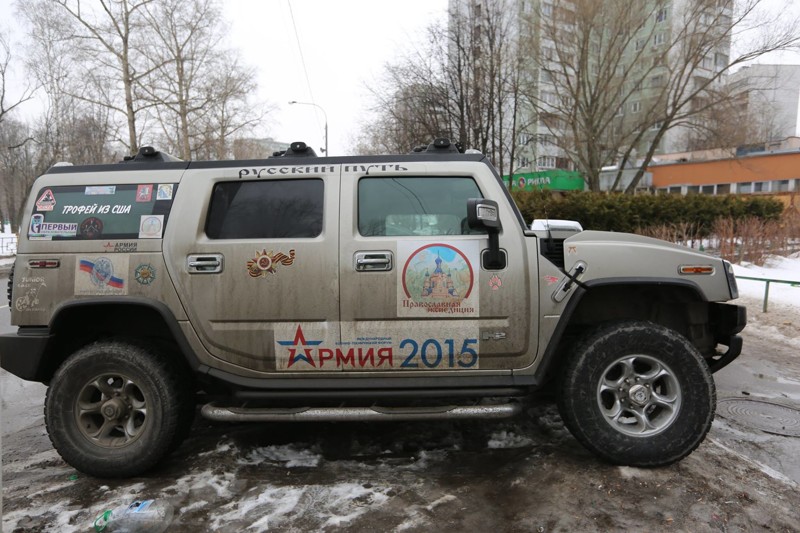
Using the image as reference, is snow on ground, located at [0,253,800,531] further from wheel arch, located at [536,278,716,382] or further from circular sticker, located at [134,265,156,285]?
circular sticker, located at [134,265,156,285]

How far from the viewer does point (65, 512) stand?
2852 mm

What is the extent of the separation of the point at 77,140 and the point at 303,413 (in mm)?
45254

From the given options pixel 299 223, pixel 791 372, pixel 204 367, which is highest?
pixel 299 223

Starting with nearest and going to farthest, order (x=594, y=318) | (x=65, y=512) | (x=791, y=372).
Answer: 1. (x=65, y=512)
2. (x=594, y=318)
3. (x=791, y=372)

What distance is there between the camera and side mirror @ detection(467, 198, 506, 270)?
298 cm

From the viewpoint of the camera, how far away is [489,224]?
304 centimetres

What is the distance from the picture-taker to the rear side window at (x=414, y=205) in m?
3.26

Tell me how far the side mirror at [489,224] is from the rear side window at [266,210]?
3.27ft

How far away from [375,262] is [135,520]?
193cm

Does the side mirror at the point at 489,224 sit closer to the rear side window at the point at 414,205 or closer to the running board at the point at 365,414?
the rear side window at the point at 414,205


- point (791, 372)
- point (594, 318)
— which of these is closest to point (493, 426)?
point (594, 318)

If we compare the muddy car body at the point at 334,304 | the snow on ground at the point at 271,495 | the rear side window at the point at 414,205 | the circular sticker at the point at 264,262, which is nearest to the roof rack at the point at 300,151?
the muddy car body at the point at 334,304

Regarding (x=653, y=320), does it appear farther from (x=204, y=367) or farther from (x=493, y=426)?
A: (x=204, y=367)

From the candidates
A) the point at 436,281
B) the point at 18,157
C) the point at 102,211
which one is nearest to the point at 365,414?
the point at 436,281
